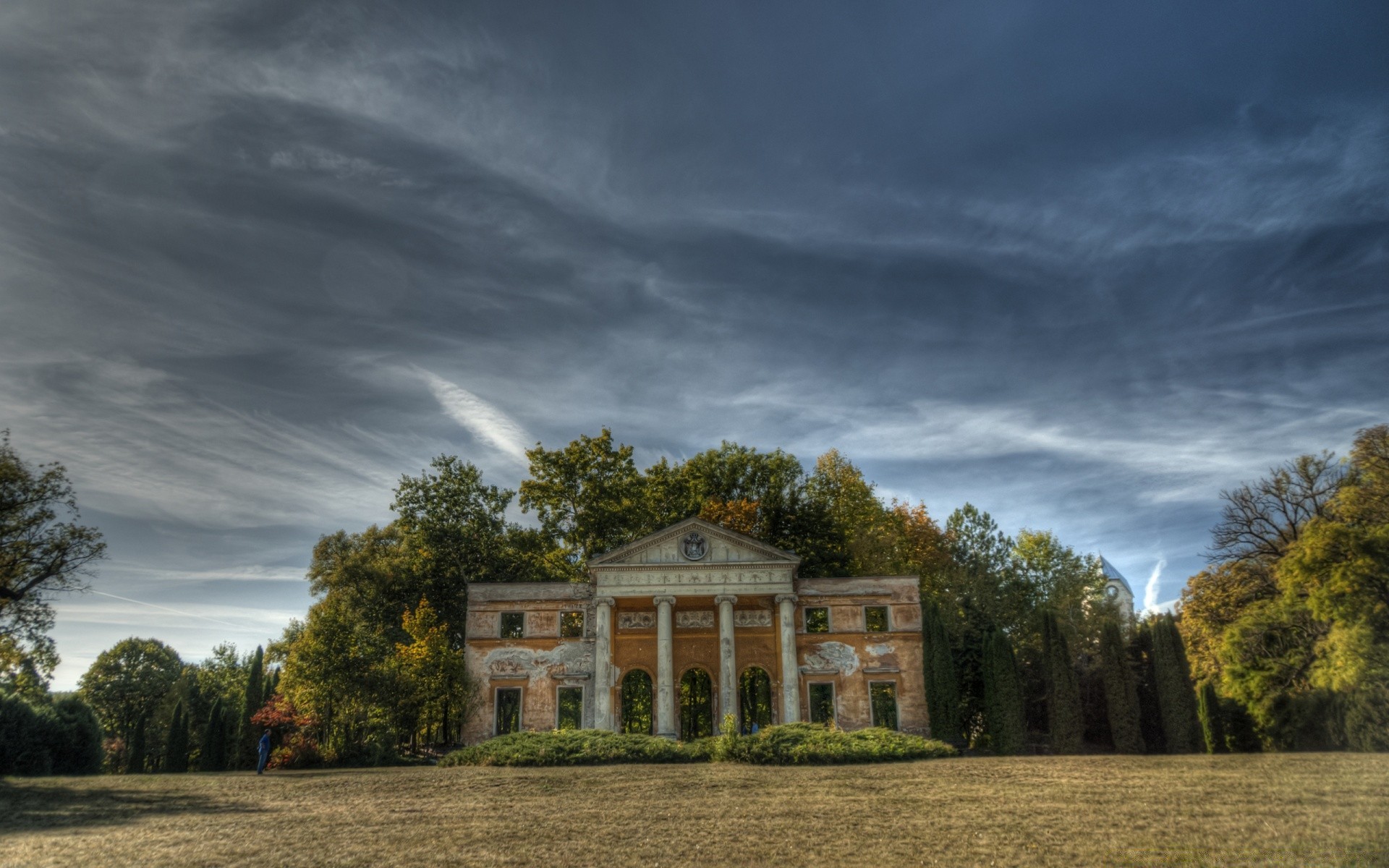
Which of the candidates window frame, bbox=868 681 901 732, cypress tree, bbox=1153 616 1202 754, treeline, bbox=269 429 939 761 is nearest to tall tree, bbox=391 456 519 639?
treeline, bbox=269 429 939 761

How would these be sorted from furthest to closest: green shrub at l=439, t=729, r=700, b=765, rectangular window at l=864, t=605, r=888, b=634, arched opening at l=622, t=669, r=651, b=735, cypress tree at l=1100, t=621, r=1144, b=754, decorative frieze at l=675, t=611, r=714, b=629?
arched opening at l=622, t=669, r=651, b=735 < decorative frieze at l=675, t=611, r=714, b=629 < rectangular window at l=864, t=605, r=888, b=634 < cypress tree at l=1100, t=621, r=1144, b=754 < green shrub at l=439, t=729, r=700, b=765

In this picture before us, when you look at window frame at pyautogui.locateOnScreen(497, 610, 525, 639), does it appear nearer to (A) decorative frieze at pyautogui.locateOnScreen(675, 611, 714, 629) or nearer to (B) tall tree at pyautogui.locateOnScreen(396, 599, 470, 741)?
(B) tall tree at pyautogui.locateOnScreen(396, 599, 470, 741)

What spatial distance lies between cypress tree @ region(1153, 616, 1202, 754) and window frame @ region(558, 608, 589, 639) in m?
23.0

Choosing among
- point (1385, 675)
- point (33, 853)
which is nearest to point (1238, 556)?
point (1385, 675)

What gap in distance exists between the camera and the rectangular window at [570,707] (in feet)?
115

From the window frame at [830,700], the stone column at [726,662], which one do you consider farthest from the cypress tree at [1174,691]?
the stone column at [726,662]

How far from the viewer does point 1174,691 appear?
31172mm

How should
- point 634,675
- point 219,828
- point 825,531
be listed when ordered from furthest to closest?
1. point 825,531
2. point 634,675
3. point 219,828

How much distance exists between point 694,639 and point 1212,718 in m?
20.3

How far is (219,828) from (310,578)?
35.4 metres

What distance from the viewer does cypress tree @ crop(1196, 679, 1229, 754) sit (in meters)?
31.1

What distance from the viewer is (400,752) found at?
106ft

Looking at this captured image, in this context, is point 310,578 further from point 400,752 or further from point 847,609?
point 847,609

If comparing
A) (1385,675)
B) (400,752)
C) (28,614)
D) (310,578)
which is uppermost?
(310,578)
